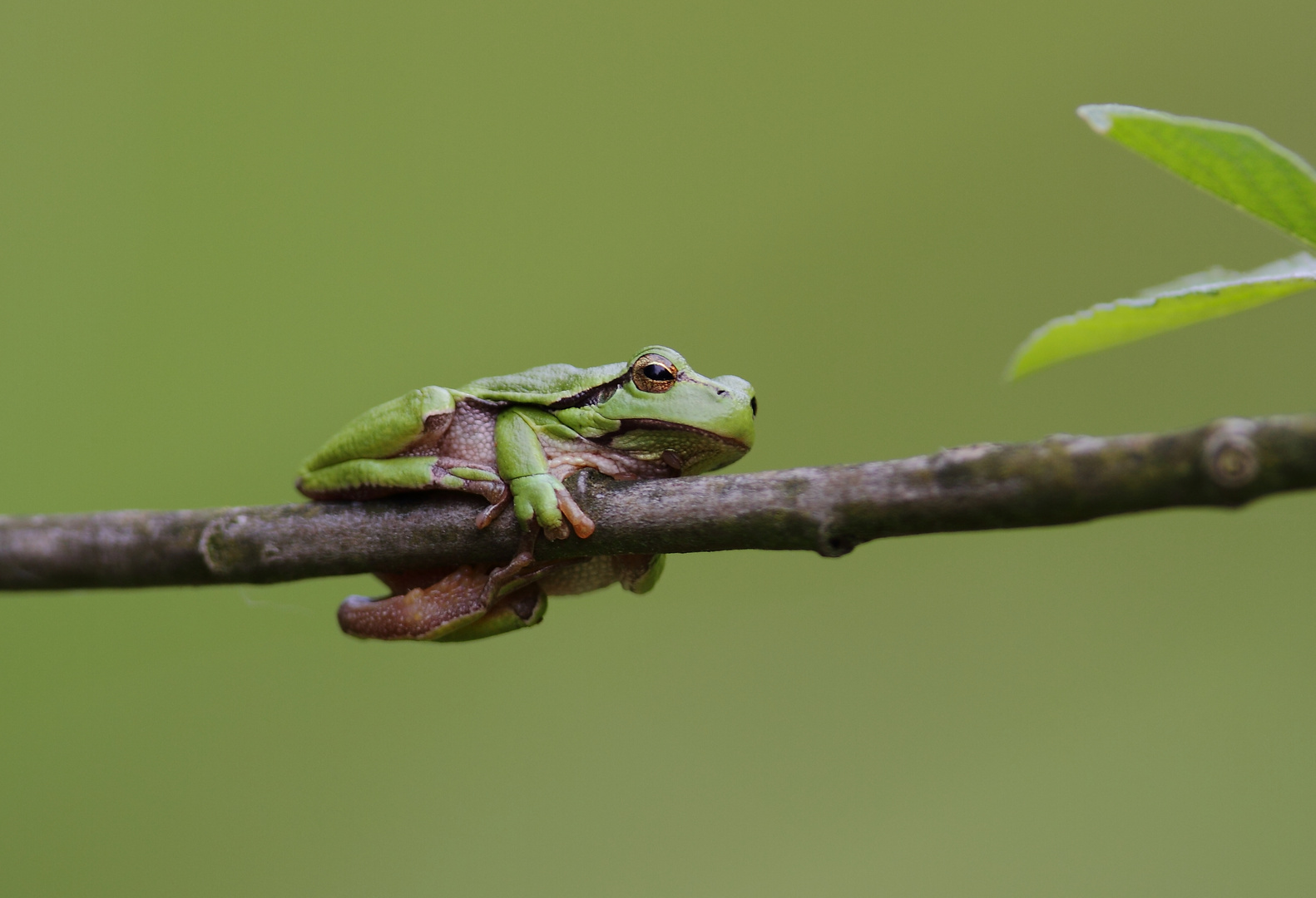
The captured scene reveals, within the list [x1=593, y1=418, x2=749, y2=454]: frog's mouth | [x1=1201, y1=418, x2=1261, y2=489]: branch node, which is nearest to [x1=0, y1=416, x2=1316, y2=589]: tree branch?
[x1=1201, y1=418, x2=1261, y2=489]: branch node

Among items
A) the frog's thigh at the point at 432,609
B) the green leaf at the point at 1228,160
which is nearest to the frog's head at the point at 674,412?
the frog's thigh at the point at 432,609

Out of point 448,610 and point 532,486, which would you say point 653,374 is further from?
point 448,610

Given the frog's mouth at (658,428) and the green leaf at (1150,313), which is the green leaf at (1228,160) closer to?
the green leaf at (1150,313)

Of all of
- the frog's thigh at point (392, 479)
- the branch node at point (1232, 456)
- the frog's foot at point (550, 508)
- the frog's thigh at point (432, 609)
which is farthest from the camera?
the frog's thigh at point (432, 609)

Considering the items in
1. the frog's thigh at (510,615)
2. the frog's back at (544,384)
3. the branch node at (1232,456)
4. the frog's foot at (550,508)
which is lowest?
the frog's thigh at (510,615)

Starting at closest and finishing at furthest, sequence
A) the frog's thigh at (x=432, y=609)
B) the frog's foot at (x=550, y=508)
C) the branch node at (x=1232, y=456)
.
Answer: the branch node at (x=1232, y=456) < the frog's foot at (x=550, y=508) < the frog's thigh at (x=432, y=609)

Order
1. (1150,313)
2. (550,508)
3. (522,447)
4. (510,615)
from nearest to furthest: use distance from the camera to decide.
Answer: (1150,313) → (550,508) → (522,447) → (510,615)

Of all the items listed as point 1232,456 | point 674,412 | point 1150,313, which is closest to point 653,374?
point 674,412
